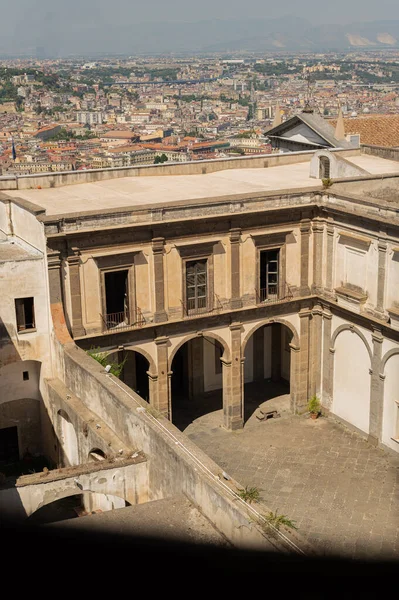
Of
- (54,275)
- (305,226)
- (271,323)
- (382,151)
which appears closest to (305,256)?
(305,226)

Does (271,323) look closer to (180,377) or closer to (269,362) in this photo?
(269,362)

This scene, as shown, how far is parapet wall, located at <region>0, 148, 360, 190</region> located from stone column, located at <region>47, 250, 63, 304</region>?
6185 mm

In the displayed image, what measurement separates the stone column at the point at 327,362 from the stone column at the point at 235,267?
3196 mm

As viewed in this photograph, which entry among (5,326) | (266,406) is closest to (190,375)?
(266,406)

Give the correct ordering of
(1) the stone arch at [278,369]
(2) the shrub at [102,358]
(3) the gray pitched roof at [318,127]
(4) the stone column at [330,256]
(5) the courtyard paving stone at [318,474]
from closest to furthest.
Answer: (5) the courtyard paving stone at [318,474] < (2) the shrub at [102,358] < (4) the stone column at [330,256] < (1) the stone arch at [278,369] < (3) the gray pitched roof at [318,127]

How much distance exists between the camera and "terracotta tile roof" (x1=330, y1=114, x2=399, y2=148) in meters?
40.7

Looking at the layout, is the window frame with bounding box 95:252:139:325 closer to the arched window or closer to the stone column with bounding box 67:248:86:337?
the stone column with bounding box 67:248:86:337

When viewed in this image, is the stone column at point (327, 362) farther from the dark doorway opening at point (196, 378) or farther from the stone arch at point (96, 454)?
the stone arch at point (96, 454)

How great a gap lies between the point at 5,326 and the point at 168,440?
27.0 ft

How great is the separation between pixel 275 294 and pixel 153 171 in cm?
735

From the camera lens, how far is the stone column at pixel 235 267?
26.3 meters

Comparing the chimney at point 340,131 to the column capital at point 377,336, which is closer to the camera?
the column capital at point 377,336

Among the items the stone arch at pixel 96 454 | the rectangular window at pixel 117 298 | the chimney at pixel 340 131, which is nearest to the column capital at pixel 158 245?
the rectangular window at pixel 117 298

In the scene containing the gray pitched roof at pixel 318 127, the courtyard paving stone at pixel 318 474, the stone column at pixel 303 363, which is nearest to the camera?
the courtyard paving stone at pixel 318 474
